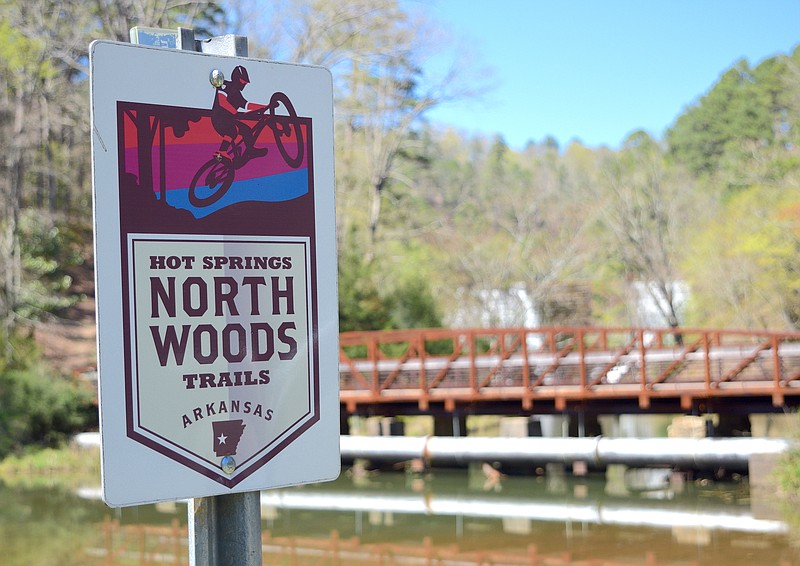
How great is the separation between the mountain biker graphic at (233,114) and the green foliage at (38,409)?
77.5ft

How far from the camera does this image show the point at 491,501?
60.3ft

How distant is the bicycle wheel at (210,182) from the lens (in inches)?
87.1

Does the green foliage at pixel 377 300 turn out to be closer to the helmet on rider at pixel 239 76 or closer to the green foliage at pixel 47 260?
the green foliage at pixel 47 260

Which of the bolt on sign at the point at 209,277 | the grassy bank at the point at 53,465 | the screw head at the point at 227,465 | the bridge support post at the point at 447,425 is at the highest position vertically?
the bolt on sign at the point at 209,277

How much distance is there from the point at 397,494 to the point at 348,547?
4.87 meters

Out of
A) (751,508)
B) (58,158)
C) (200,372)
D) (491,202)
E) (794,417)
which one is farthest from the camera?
(491,202)

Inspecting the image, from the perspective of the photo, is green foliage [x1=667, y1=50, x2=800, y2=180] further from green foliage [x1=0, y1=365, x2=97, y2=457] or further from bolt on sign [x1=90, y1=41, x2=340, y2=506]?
bolt on sign [x1=90, y1=41, x2=340, y2=506]

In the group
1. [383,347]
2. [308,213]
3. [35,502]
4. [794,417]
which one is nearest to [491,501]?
[794,417]

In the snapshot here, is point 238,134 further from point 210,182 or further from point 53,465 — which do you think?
point 53,465

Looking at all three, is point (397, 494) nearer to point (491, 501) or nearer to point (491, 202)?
point (491, 501)

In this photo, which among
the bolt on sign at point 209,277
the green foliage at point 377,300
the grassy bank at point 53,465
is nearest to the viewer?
the bolt on sign at point 209,277

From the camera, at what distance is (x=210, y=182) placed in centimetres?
222

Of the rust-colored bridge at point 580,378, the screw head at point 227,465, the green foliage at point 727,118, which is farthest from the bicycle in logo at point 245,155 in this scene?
the green foliage at point 727,118

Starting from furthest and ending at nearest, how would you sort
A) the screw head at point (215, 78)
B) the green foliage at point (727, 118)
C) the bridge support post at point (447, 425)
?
the green foliage at point (727, 118), the bridge support post at point (447, 425), the screw head at point (215, 78)
